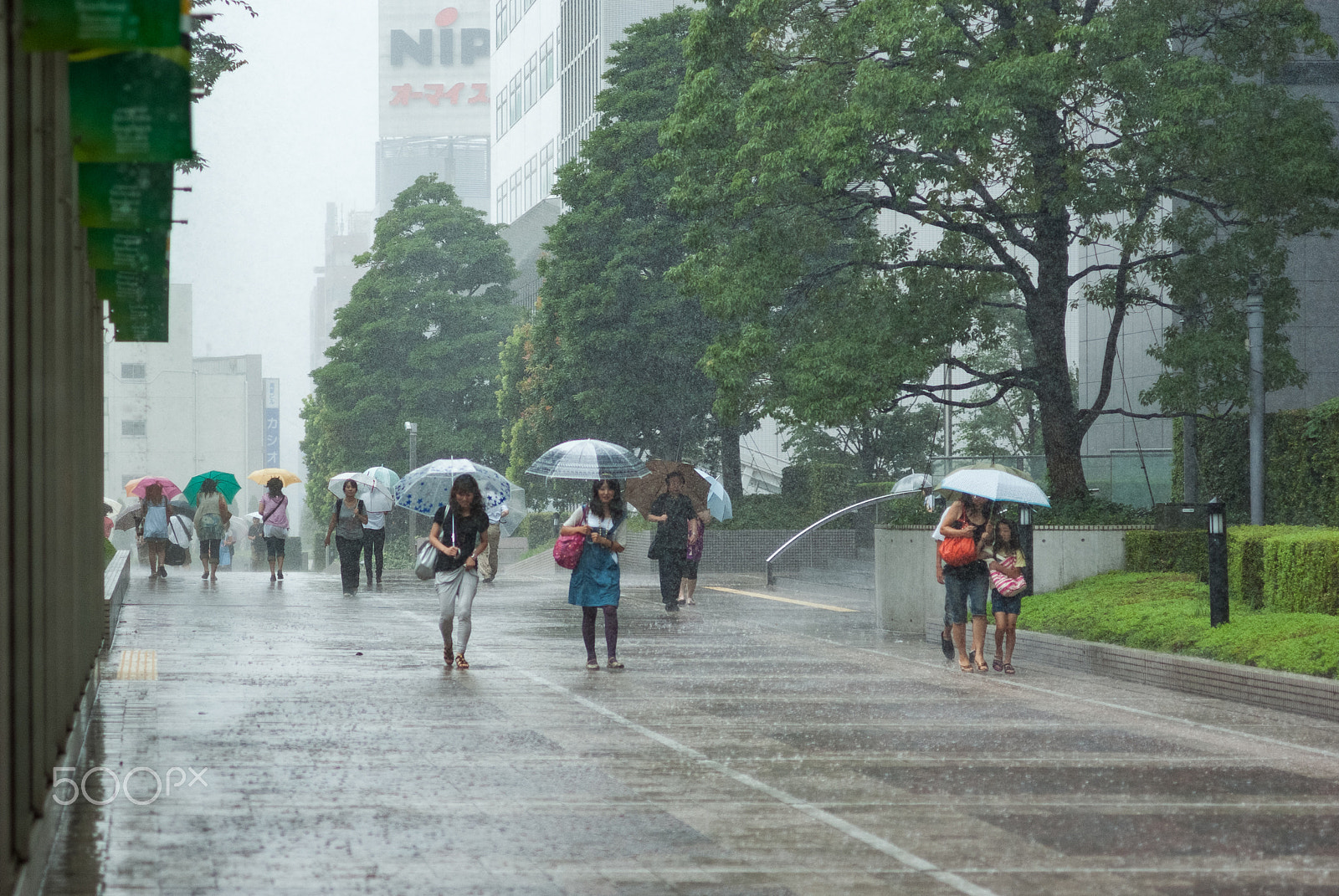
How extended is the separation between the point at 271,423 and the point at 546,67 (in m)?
99.7

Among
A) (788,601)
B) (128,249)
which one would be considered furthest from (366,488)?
(128,249)

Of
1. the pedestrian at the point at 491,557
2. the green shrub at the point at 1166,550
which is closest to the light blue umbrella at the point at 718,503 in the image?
the pedestrian at the point at 491,557

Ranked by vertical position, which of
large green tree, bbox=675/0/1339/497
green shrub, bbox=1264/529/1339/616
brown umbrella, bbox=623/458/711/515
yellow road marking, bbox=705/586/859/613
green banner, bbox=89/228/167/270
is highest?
large green tree, bbox=675/0/1339/497

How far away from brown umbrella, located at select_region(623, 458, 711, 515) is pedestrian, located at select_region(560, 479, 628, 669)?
1157 cm

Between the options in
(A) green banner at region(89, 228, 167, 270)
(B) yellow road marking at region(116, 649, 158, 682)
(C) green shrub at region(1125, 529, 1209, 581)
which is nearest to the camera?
(A) green banner at region(89, 228, 167, 270)

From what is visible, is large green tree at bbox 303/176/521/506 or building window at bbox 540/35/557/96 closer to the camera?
large green tree at bbox 303/176/521/506

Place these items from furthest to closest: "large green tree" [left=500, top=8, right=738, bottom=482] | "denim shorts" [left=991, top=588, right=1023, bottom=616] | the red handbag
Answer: "large green tree" [left=500, top=8, right=738, bottom=482] < "denim shorts" [left=991, top=588, right=1023, bottom=616] < the red handbag

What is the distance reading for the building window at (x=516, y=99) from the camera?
289 ft

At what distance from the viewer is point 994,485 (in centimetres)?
1555

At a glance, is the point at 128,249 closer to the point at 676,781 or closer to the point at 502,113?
the point at 676,781

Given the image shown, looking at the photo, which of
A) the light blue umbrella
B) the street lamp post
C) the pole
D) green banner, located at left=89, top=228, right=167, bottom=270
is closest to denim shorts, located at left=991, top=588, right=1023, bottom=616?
the street lamp post

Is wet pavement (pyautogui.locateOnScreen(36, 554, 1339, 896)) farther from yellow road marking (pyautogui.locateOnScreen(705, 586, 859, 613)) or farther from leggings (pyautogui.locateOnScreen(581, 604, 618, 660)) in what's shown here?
yellow road marking (pyautogui.locateOnScreen(705, 586, 859, 613))

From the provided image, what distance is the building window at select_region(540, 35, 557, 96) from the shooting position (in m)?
78.9

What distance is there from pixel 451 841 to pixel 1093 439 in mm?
31267
